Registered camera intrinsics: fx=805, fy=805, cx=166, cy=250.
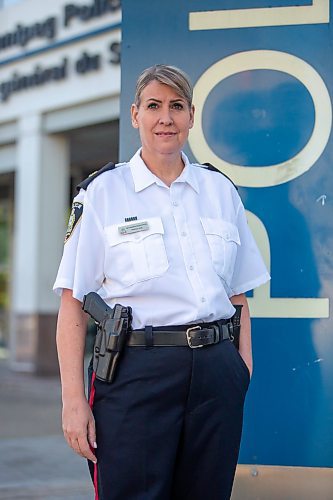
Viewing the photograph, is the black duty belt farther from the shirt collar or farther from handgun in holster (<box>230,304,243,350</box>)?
the shirt collar

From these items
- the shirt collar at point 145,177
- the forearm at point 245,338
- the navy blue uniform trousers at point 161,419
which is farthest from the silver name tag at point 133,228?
the forearm at point 245,338

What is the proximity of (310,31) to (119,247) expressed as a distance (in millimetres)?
→ 1486

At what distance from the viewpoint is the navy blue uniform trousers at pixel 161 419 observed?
2.31 meters

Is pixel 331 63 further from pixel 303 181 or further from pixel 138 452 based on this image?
pixel 138 452

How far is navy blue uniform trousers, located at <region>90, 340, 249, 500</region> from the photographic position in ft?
7.57

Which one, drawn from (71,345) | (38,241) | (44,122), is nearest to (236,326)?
(71,345)

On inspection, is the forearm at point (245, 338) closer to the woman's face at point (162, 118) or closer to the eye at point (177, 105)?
the woman's face at point (162, 118)

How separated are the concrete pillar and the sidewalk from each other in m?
1.23

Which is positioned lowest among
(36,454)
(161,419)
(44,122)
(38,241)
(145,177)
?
(36,454)

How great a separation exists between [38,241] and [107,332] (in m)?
9.29

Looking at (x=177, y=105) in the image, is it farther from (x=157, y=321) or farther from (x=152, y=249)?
(x=157, y=321)

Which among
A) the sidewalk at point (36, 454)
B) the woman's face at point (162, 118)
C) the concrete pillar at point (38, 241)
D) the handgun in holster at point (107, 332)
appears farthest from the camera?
the concrete pillar at point (38, 241)

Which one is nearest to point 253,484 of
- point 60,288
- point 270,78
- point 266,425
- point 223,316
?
point 266,425

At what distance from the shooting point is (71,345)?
238cm
